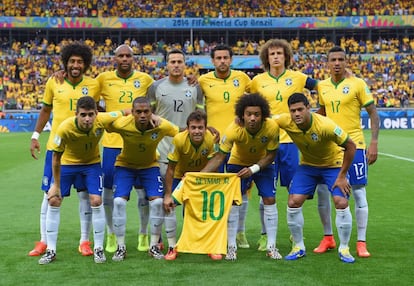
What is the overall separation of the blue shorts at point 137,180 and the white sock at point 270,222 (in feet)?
4.07

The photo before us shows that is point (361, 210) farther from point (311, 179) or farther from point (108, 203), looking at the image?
point (108, 203)

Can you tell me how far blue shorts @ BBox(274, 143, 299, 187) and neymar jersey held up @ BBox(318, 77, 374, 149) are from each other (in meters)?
0.67

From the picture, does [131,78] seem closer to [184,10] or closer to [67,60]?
[67,60]

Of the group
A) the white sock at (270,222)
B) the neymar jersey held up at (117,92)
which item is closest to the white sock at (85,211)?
the neymar jersey held up at (117,92)

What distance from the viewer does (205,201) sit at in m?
6.87

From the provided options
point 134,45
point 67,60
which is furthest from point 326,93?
point 134,45

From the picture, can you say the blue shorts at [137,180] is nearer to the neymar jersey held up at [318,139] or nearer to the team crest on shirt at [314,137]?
the neymar jersey held up at [318,139]

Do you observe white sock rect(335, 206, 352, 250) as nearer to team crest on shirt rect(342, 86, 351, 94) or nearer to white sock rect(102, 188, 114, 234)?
team crest on shirt rect(342, 86, 351, 94)

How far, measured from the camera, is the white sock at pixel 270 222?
270 inches

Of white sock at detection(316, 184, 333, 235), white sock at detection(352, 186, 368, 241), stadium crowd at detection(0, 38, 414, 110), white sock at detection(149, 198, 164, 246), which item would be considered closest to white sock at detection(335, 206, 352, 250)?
white sock at detection(352, 186, 368, 241)

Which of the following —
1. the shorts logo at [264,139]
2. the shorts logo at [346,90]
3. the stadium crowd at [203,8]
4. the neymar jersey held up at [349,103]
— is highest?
the stadium crowd at [203,8]

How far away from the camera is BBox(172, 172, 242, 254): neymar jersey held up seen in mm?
6797

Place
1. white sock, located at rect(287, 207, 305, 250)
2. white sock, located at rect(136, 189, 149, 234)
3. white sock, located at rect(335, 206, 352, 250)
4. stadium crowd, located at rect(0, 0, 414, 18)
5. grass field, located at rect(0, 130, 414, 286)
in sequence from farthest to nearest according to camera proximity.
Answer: stadium crowd, located at rect(0, 0, 414, 18) < white sock, located at rect(136, 189, 149, 234) < white sock, located at rect(287, 207, 305, 250) < white sock, located at rect(335, 206, 352, 250) < grass field, located at rect(0, 130, 414, 286)

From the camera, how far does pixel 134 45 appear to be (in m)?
48.3
